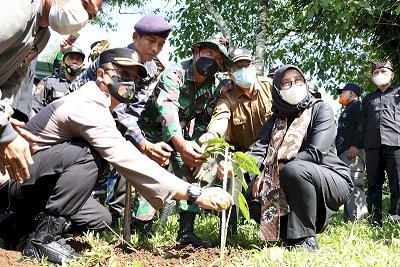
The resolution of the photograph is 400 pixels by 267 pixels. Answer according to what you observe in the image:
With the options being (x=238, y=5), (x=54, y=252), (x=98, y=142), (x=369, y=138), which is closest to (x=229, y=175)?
(x=98, y=142)

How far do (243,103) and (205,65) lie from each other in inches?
24.7

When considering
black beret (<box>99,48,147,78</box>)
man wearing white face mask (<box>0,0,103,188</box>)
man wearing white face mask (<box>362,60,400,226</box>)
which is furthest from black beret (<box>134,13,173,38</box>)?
man wearing white face mask (<box>362,60,400,226</box>)

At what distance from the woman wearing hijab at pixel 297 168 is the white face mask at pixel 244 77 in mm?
295

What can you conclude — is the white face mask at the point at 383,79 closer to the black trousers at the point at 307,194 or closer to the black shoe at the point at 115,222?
the black trousers at the point at 307,194

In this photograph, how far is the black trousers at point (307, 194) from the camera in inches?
140

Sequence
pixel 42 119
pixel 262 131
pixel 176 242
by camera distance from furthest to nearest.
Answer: pixel 262 131
pixel 176 242
pixel 42 119

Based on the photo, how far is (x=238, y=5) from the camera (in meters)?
11.8

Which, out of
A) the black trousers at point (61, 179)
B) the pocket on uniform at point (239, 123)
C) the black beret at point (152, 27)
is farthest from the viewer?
the pocket on uniform at point (239, 123)

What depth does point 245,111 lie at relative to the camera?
4457 millimetres

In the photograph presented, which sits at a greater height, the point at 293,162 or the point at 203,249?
the point at 293,162

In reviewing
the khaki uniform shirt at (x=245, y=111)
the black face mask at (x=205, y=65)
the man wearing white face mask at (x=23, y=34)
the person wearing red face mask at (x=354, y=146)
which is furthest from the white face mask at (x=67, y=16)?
the person wearing red face mask at (x=354, y=146)

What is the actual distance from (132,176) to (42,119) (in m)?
0.65

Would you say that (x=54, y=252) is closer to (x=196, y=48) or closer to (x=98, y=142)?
(x=98, y=142)

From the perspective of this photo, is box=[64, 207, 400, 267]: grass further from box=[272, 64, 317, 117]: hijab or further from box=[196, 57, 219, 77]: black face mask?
box=[196, 57, 219, 77]: black face mask
